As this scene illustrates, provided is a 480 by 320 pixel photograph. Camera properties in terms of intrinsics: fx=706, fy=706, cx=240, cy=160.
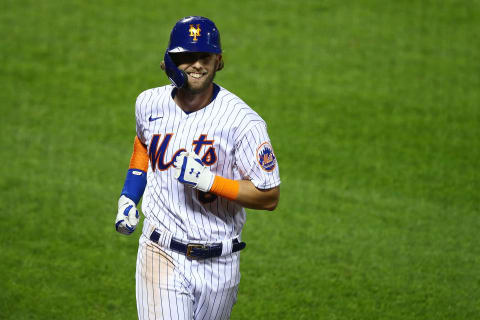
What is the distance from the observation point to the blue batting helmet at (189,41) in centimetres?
335

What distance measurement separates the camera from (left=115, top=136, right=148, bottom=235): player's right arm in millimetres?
3592

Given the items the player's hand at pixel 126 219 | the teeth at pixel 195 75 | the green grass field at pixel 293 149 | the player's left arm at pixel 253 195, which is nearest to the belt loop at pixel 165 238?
the player's hand at pixel 126 219

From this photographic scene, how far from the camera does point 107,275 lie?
213 inches

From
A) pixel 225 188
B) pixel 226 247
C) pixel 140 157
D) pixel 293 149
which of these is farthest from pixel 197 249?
pixel 293 149

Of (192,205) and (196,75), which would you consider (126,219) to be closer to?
(192,205)

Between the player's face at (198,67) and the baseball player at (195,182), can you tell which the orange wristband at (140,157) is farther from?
the player's face at (198,67)

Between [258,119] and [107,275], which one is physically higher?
[258,119]

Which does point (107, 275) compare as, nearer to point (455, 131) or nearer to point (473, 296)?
point (473, 296)

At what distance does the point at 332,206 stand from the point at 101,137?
257 cm

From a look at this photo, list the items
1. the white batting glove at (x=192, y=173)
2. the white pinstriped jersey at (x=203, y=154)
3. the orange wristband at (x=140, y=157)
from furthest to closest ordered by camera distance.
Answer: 1. the orange wristband at (x=140, y=157)
2. the white pinstriped jersey at (x=203, y=154)
3. the white batting glove at (x=192, y=173)

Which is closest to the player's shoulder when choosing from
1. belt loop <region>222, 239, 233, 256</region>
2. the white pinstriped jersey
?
the white pinstriped jersey

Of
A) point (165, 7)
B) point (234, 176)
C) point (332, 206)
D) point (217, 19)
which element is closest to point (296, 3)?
point (217, 19)

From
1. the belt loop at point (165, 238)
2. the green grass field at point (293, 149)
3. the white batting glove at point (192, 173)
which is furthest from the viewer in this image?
the green grass field at point (293, 149)

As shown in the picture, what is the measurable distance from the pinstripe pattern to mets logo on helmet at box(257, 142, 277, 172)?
0.7 inches
